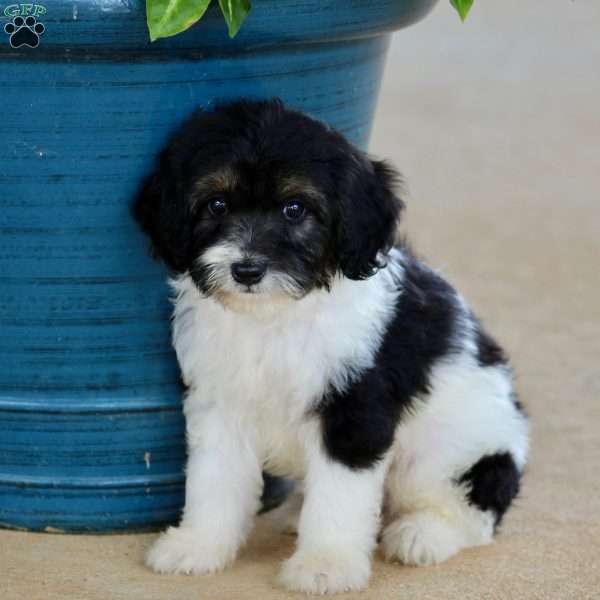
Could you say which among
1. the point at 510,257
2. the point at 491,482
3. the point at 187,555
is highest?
the point at 491,482

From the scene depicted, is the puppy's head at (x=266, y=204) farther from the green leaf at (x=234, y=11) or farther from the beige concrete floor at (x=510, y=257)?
the beige concrete floor at (x=510, y=257)

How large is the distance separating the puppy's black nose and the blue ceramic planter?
0.49 m

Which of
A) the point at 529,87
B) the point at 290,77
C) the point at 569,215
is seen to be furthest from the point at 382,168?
the point at 529,87

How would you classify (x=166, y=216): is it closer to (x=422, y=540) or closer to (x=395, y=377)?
(x=395, y=377)

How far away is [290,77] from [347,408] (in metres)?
0.86

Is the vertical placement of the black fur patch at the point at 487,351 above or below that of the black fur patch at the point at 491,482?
above

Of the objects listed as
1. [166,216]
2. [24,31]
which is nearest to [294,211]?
[166,216]

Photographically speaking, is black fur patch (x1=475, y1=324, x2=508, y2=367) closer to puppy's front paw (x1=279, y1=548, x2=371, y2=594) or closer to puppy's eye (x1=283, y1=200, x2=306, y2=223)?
puppy's front paw (x1=279, y1=548, x2=371, y2=594)

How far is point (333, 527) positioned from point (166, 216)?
0.88m

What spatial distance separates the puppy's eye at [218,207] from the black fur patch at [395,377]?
53 cm

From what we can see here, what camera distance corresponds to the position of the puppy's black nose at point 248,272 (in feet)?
10.8

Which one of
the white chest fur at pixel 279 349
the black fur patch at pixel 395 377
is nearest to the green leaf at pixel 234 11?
the white chest fur at pixel 279 349

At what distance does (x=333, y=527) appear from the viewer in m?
3.59

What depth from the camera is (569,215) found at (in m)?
7.56
